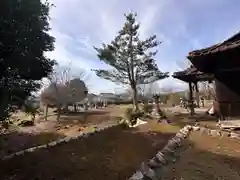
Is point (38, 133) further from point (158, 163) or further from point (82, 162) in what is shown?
point (158, 163)

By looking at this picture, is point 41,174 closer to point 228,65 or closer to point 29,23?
point 29,23

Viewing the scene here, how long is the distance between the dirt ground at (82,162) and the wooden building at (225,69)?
2265 mm

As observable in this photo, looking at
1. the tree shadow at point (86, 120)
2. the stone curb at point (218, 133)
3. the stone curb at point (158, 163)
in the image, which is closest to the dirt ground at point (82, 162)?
the stone curb at point (158, 163)

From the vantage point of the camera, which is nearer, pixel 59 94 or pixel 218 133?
pixel 218 133

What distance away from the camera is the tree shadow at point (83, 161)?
14.1ft

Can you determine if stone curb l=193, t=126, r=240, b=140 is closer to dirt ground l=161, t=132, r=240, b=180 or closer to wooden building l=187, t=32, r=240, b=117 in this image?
dirt ground l=161, t=132, r=240, b=180

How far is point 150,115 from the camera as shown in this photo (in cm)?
1379

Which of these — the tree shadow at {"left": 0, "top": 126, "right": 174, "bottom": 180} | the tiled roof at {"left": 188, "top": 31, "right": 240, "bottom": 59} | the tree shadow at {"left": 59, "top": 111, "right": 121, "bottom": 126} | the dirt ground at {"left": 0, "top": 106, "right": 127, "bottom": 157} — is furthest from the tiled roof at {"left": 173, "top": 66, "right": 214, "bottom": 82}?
the tree shadow at {"left": 59, "top": 111, "right": 121, "bottom": 126}

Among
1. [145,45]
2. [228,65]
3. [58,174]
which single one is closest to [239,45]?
[228,65]

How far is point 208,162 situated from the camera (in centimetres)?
503

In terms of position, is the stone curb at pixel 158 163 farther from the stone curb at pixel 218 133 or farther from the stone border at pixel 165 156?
the stone curb at pixel 218 133

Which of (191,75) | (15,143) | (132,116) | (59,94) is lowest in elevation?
(15,143)


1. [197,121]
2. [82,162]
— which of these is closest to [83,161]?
[82,162]

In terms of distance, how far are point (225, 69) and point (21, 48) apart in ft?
17.4
